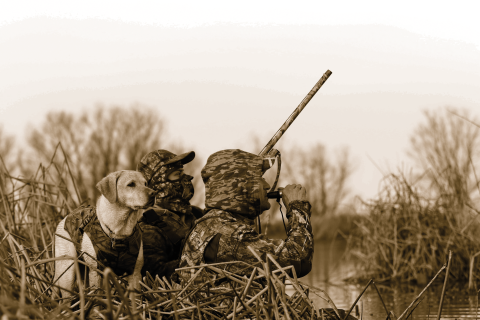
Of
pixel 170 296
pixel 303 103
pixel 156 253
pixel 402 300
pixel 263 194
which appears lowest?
pixel 402 300

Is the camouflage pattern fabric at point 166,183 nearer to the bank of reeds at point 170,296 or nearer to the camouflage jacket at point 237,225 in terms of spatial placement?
the bank of reeds at point 170,296

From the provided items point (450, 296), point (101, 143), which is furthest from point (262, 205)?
point (101, 143)

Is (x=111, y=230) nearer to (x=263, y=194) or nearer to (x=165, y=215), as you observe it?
(x=165, y=215)

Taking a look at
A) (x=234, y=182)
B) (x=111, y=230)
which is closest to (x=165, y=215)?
(x=111, y=230)

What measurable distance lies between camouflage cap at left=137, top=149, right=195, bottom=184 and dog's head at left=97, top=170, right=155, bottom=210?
81cm

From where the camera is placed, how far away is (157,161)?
19.3 ft

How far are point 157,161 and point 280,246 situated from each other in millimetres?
2336

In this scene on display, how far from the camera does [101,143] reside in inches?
1319

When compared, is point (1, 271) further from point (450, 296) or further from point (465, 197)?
point (465, 197)

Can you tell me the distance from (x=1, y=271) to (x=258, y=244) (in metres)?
1.74

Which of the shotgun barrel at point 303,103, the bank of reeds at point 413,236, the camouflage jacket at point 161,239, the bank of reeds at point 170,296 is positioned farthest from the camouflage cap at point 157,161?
the bank of reeds at point 413,236

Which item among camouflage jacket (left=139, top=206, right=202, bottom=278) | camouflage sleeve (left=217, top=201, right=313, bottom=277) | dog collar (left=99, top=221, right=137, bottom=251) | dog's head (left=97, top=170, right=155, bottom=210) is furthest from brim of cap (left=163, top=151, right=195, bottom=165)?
camouflage sleeve (left=217, top=201, right=313, bottom=277)

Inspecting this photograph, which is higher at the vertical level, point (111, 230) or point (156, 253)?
point (111, 230)

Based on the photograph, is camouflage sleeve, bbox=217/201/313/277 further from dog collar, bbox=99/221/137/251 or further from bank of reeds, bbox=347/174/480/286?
bank of reeds, bbox=347/174/480/286
